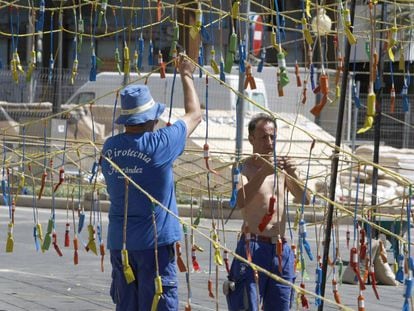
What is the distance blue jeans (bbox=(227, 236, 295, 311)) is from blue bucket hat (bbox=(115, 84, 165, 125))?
1.07 metres

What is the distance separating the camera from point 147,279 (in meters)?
5.84

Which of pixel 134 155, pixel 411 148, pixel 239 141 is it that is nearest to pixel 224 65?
pixel 134 155

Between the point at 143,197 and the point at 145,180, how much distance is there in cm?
9

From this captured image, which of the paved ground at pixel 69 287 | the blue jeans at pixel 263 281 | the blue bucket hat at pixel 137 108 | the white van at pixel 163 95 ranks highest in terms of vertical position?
the blue bucket hat at pixel 137 108

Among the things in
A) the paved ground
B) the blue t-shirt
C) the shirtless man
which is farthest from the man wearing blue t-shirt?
the paved ground

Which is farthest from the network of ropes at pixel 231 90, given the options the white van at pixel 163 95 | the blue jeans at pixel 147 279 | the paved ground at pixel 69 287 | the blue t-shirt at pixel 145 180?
the white van at pixel 163 95

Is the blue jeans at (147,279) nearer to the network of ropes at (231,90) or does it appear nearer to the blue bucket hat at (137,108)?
the network of ropes at (231,90)

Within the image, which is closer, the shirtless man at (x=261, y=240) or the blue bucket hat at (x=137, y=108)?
the blue bucket hat at (x=137, y=108)

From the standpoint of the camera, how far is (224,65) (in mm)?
6168

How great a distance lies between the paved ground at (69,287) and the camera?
927 cm

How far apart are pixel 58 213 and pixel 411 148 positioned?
818 cm

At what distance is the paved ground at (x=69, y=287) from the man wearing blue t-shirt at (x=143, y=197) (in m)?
3.17

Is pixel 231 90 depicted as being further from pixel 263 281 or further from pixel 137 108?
pixel 263 281

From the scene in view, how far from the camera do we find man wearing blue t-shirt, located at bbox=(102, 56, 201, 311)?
578cm
